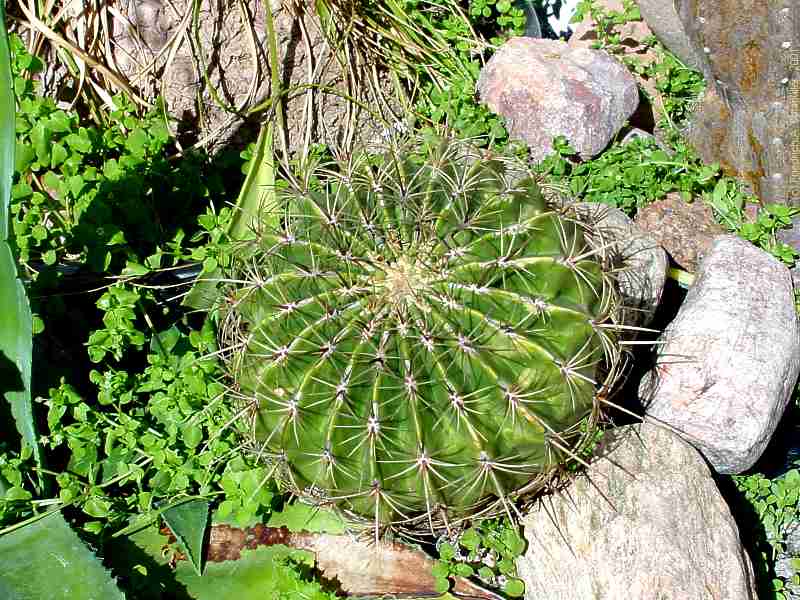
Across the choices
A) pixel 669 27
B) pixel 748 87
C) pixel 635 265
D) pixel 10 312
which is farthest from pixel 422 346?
pixel 669 27

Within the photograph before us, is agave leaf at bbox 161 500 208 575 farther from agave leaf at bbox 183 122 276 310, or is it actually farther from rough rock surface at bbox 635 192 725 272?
rough rock surface at bbox 635 192 725 272

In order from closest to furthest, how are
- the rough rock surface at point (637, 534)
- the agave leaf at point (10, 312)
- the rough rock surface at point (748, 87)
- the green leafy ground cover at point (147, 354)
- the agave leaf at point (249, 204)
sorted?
the agave leaf at point (10, 312) < the rough rock surface at point (637, 534) < the green leafy ground cover at point (147, 354) < the agave leaf at point (249, 204) < the rough rock surface at point (748, 87)

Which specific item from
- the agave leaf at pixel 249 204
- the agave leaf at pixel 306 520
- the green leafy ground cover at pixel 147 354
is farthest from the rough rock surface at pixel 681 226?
the agave leaf at pixel 306 520

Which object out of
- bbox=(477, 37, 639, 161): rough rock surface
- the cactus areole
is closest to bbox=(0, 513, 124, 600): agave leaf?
the cactus areole

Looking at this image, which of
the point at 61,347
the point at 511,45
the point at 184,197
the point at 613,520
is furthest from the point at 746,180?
the point at 61,347

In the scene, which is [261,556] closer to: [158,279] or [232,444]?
[232,444]

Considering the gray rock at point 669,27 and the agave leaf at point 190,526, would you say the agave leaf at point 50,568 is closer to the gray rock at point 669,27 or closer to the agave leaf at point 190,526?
the agave leaf at point 190,526

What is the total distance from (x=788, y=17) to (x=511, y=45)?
100 centimetres

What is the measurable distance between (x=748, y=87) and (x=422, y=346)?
1.94m

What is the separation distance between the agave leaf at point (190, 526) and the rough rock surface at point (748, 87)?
7.32ft

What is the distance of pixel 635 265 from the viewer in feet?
8.29

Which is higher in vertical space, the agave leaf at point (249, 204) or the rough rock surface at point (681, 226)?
the agave leaf at point (249, 204)

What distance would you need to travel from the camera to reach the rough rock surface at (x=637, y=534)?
2.02 m

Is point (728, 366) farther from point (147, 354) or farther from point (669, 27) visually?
point (147, 354)
